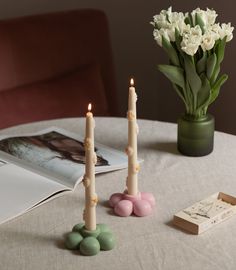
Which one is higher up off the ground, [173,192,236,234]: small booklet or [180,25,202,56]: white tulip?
[180,25,202,56]: white tulip

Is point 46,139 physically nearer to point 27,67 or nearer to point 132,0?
point 27,67

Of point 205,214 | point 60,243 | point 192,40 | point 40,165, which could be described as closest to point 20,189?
point 40,165

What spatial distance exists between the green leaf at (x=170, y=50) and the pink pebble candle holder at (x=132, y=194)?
0.74ft

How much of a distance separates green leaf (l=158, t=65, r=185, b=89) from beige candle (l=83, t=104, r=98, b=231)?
41 centimetres

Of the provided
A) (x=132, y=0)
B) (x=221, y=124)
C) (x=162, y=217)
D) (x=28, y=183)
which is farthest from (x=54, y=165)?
(x=132, y=0)

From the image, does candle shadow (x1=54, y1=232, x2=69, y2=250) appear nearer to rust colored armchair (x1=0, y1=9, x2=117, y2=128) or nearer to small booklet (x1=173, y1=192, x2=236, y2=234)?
small booklet (x1=173, y1=192, x2=236, y2=234)

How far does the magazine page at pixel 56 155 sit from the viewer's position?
129 cm

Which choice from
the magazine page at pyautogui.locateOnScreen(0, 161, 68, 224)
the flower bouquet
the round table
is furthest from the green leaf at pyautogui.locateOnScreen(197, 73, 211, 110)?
the magazine page at pyautogui.locateOnScreen(0, 161, 68, 224)

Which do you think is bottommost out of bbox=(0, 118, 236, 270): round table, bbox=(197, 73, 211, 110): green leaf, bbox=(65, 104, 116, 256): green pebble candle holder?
bbox=(0, 118, 236, 270): round table

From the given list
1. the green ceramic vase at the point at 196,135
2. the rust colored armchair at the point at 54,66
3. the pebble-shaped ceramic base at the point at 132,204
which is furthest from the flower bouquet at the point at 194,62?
the rust colored armchair at the point at 54,66

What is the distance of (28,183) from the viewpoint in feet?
4.12

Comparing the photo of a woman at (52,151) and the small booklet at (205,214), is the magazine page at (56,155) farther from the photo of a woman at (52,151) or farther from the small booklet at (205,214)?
the small booklet at (205,214)

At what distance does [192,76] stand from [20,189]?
0.47m

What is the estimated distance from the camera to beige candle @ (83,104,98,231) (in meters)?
0.96
